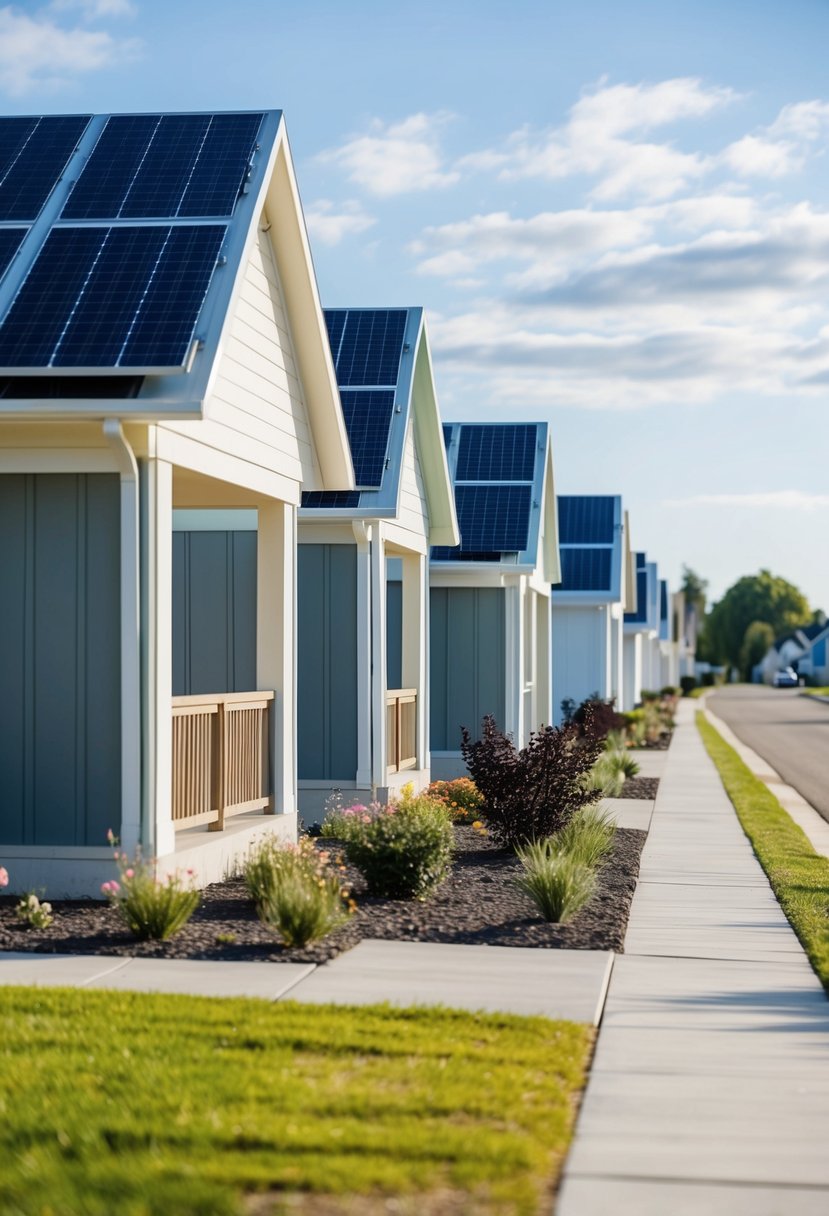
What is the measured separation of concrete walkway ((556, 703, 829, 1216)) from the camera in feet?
16.0

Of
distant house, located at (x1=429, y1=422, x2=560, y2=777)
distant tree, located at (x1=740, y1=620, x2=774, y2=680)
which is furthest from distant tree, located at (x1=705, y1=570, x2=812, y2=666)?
distant house, located at (x1=429, y1=422, x2=560, y2=777)

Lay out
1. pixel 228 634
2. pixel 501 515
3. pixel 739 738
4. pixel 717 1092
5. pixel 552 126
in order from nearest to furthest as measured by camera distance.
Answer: pixel 717 1092, pixel 552 126, pixel 228 634, pixel 501 515, pixel 739 738

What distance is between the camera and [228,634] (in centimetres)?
1420

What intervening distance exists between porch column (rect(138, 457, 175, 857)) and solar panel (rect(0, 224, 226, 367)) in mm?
902

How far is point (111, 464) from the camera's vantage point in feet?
32.7

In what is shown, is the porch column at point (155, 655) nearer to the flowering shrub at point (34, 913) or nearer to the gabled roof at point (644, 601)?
the flowering shrub at point (34, 913)

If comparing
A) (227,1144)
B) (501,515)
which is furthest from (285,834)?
(501,515)

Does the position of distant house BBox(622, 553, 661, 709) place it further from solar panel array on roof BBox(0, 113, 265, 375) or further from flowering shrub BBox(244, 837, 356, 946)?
flowering shrub BBox(244, 837, 356, 946)

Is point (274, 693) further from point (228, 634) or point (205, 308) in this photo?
A: point (205, 308)

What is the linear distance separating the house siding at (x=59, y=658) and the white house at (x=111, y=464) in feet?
0.05

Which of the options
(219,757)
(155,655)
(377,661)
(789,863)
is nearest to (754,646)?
(377,661)

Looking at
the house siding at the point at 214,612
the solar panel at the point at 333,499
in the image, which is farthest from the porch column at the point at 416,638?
the house siding at the point at 214,612

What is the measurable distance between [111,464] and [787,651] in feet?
476

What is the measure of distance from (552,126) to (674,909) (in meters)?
7.26
